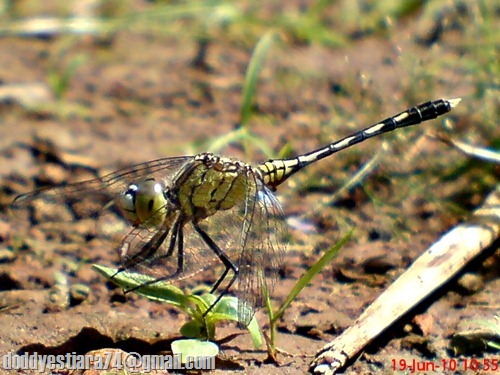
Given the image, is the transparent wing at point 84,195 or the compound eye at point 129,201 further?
the transparent wing at point 84,195

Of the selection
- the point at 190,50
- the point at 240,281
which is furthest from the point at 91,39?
the point at 240,281

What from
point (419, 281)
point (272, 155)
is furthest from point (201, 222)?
point (272, 155)

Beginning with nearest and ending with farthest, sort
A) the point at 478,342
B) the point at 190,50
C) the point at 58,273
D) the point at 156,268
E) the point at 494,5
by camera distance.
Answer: the point at 478,342 → the point at 156,268 → the point at 58,273 → the point at 494,5 → the point at 190,50

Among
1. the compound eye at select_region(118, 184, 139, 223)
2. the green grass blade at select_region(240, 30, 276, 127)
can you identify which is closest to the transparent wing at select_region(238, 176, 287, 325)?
the compound eye at select_region(118, 184, 139, 223)

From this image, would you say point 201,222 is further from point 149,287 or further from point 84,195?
point 84,195

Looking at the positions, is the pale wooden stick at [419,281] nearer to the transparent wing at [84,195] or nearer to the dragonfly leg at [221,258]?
the dragonfly leg at [221,258]

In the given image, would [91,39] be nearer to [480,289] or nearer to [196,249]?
[196,249]

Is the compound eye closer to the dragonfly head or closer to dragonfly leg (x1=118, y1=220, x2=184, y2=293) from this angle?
the dragonfly head

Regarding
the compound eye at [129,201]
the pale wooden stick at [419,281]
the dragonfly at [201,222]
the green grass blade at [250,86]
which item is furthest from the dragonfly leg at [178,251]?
the green grass blade at [250,86]
